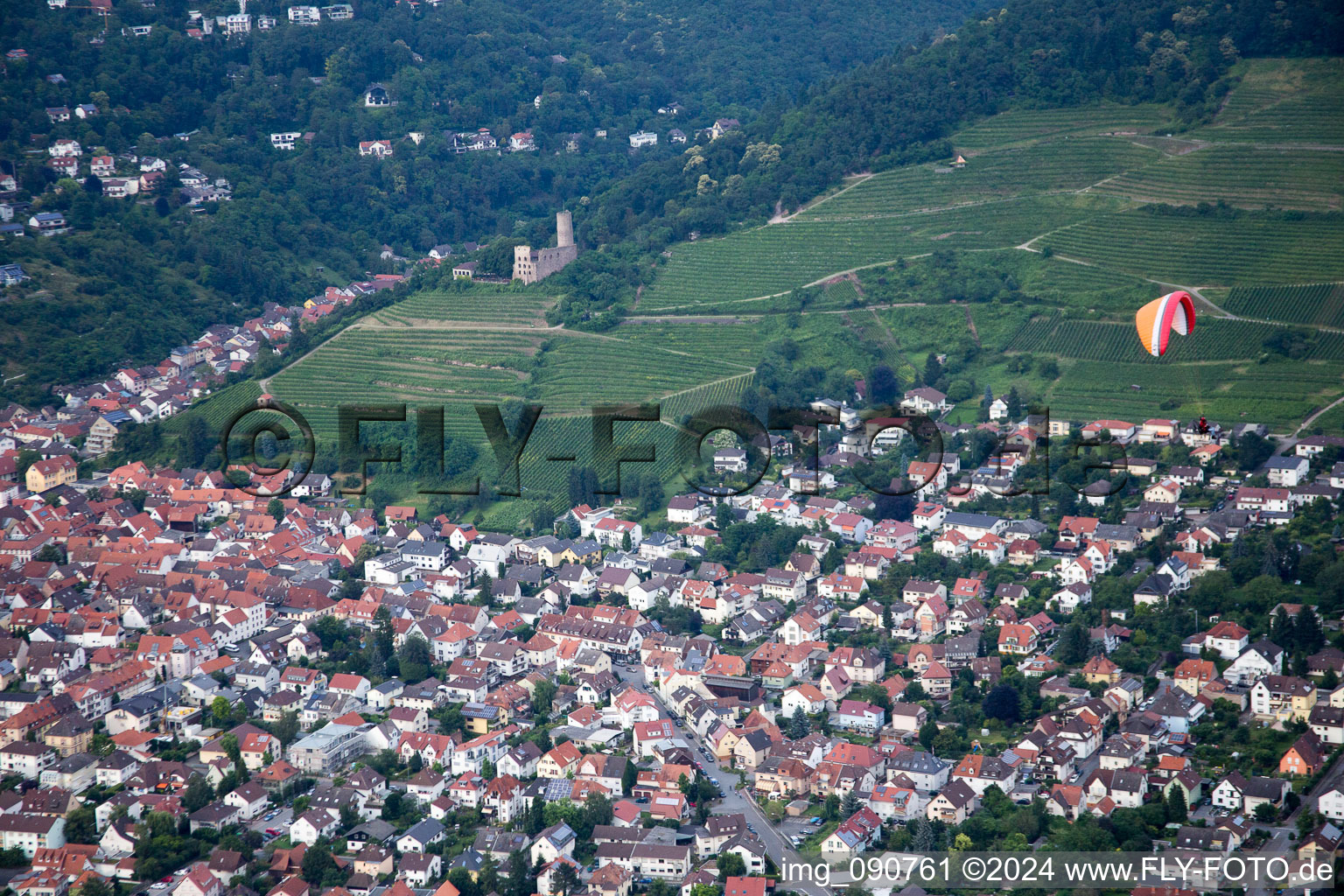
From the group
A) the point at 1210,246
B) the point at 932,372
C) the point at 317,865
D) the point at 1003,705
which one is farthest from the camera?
the point at 1210,246

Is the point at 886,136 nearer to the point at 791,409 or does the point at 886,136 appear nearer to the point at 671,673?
the point at 791,409

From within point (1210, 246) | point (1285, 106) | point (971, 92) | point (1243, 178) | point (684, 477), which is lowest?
point (684, 477)

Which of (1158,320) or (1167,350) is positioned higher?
(1158,320)

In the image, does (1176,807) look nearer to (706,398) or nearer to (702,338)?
(706,398)

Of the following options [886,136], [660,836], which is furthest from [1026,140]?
[660,836]

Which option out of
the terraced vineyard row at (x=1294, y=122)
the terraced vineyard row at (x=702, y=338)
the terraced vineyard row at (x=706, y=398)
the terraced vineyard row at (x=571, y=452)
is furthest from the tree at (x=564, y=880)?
the terraced vineyard row at (x=1294, y=122)

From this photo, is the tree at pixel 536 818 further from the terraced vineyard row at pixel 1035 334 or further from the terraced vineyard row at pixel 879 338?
the terraced vineyard row at pixel 1035 334

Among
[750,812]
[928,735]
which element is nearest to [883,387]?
[928,735]
